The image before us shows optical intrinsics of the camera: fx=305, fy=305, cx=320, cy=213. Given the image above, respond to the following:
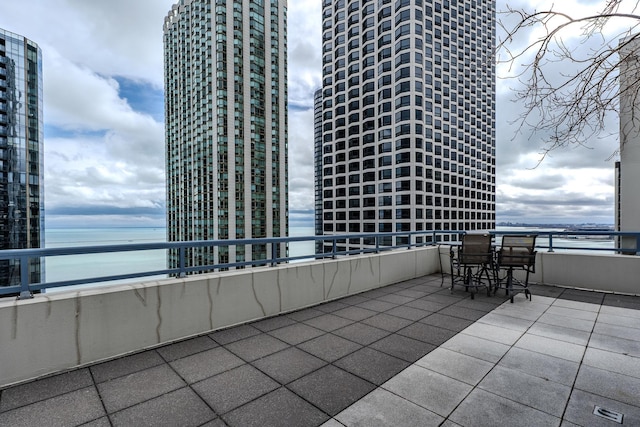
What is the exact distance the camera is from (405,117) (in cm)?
6356

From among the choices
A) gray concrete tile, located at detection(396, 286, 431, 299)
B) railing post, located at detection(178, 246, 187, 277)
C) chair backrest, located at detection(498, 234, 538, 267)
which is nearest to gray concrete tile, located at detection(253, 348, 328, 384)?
railing post, located at detection(178, 246, 187, 277)

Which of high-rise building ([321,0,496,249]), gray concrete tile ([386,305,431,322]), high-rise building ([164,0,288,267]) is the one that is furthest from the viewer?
high-rise building ([164,0,288,267])

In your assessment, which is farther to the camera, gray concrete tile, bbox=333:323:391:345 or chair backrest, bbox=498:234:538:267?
chair backrest, bbox=498:234:538:267

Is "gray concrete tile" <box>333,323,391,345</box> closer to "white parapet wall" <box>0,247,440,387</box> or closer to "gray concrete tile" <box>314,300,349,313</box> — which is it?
"gray concrete tile" <box>314,300,349,313</box>

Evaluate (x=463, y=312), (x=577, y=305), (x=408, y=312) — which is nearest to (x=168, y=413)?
(x=408, y=312)

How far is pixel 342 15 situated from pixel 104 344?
85.9 m

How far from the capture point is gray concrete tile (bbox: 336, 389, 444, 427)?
7.84ft

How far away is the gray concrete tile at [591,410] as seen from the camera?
7.77 feet

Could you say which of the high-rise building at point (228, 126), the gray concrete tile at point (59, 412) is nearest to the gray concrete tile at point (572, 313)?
the gray concrete tile at point (59, 412)

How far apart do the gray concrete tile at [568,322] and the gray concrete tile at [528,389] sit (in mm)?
2106

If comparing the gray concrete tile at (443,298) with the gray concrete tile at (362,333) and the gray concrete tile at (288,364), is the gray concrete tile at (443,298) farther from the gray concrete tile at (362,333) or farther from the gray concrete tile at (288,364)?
the gray concrete tile at (288,364)

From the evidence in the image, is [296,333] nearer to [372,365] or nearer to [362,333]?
[362,333]

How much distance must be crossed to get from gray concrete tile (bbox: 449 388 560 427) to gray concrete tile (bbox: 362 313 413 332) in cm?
181

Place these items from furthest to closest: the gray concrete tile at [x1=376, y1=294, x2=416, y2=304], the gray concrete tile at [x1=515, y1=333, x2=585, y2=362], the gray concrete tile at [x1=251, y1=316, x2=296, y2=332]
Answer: the gray concrete tile at [x1=376, y1=294, x2=416, y2=304] → the gray concrete tile at [x1=251, y1=316, x2=296, y2=332] → the gray concrete tile at [x1=515, y1=333, x2=585, y2=362]
